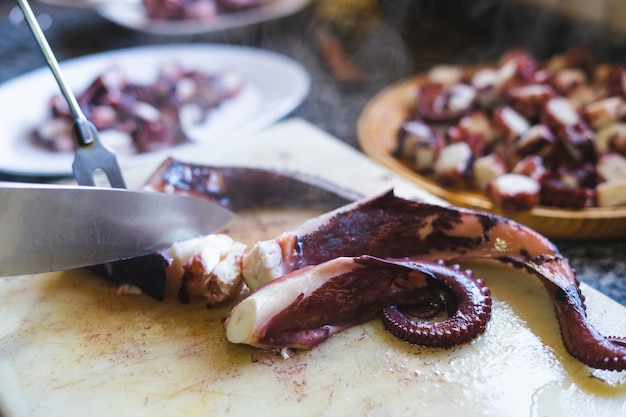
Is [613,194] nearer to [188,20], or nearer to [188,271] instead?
[188,271]

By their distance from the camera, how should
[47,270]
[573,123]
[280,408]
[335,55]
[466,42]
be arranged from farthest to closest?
[466,42]
[335,55]
[573,123]
[47,270]
[280,408]

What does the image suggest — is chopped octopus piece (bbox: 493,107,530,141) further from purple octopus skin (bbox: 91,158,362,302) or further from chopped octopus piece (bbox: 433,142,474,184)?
purple octopus skin (bbox: 91,158,362,302)

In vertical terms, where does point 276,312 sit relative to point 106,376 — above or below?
above

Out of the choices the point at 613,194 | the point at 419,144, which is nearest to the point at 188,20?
the point at 419,144

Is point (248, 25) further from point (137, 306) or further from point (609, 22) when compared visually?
point (137, 306)

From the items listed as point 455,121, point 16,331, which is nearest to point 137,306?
point 16,331

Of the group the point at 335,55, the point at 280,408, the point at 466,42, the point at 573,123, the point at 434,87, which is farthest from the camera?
the point at 466,42
